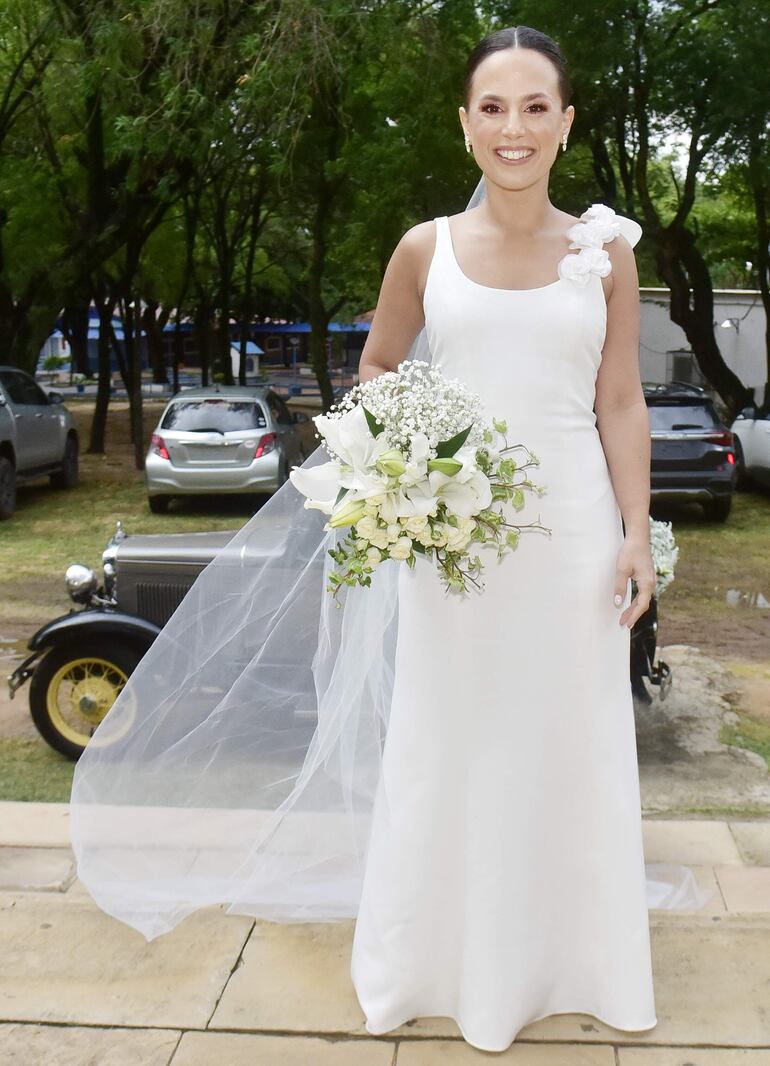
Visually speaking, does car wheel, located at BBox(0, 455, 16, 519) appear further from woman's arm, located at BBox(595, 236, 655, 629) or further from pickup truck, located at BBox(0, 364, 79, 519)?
woman's arm, located at BBox(595, 236, 655, 629)

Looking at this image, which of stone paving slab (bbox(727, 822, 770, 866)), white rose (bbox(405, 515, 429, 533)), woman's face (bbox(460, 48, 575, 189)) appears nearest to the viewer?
white rose (bbox(405, 515, 429, 533))

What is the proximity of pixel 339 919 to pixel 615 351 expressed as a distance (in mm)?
1737

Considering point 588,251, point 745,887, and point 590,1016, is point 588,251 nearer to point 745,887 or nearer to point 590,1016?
point 590,1016

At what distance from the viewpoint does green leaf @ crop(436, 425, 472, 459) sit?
252 centimetres

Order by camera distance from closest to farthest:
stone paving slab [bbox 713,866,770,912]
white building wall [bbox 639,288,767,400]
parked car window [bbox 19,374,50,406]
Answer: stone paving slab [bbox 713,866,770,912]
parked car window [bbox 19,374,50,406]
white building wall [bbox 639,288,767,400]

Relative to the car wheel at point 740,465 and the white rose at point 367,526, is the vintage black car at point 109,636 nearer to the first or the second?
the white rose at point 367,526

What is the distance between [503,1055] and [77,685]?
3.11 metres

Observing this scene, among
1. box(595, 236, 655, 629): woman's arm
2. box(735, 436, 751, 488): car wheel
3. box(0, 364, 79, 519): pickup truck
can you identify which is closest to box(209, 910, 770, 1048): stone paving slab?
box(595, 236, 655, 629): woman's arm

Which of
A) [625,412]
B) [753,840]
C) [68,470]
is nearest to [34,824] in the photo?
[753,840]

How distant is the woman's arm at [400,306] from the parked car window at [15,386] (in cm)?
1184

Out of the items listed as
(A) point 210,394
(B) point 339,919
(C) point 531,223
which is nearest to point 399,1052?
(B) point 339,919

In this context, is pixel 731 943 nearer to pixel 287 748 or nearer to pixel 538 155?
pixel 287 748

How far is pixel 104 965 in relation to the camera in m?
3.23

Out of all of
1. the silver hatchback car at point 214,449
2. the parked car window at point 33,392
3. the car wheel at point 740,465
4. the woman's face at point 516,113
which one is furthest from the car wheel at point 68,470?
the woman's face at point 516,113
